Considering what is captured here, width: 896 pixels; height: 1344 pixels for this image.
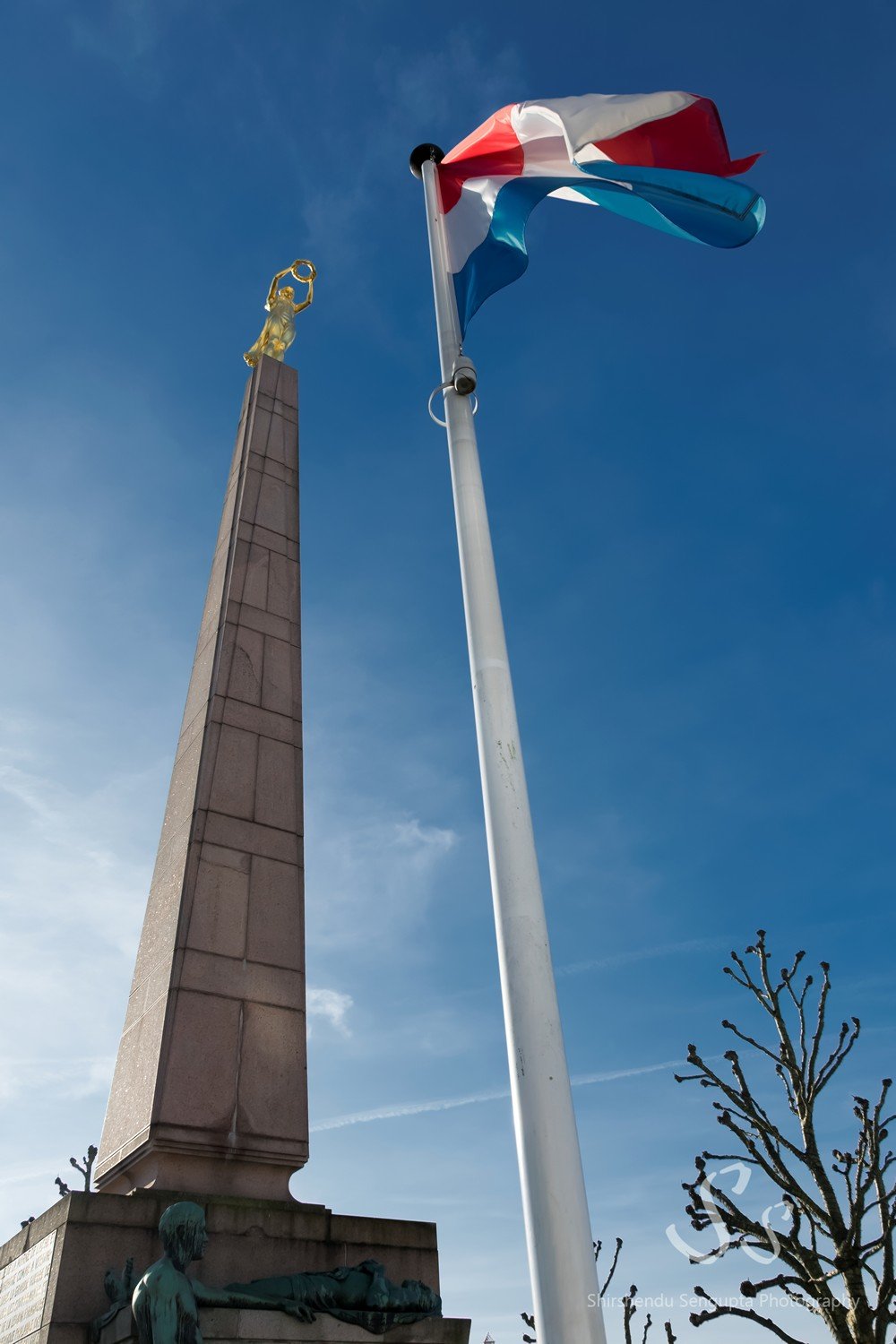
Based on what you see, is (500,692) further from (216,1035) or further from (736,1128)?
(736,1128)

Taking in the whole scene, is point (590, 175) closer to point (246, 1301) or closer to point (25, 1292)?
point (246, 1301)

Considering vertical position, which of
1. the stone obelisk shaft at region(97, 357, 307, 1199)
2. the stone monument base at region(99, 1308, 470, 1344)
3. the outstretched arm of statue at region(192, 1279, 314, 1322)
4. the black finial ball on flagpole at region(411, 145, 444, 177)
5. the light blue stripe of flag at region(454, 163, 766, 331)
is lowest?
the stone monument base at region(99, 1308, 470, 1344)

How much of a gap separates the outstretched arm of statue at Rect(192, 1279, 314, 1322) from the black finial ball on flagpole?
347 inches

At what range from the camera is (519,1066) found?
5055 mm

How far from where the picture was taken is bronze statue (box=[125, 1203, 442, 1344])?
6137mm

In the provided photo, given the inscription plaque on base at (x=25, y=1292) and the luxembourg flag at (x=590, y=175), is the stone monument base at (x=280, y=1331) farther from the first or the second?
the luxembourg flag at (x=590, y=175)

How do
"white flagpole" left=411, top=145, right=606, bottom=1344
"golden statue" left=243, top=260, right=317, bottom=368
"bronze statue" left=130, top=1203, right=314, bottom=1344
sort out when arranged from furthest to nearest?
"golden statue" left=243, top=260, right=317, bottom=368, "bronze statue" left=130, top=1203, right=314, bottom=1344, "white flagpole" left=411, top=145, right=606, bottom=1344

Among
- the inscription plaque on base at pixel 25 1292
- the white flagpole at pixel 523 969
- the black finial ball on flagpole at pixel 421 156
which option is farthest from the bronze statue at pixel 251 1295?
the black finial ball on flagpole at pixel 421 156

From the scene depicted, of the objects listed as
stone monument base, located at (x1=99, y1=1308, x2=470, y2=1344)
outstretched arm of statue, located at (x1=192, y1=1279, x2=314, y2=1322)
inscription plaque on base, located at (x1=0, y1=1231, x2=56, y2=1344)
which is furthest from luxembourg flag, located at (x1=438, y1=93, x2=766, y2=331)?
inscription plaque on base, located at (x1=0, y1=1231, x2=56, y2=1344)

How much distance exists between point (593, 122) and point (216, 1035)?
8167mm

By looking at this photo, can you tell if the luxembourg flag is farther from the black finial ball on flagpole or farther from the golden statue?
the golden statue

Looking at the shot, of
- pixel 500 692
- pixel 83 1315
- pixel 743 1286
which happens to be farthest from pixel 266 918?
pixel 743 1286

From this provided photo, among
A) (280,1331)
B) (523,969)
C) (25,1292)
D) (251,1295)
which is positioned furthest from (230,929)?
(523,969)

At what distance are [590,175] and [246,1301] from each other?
8856mm
